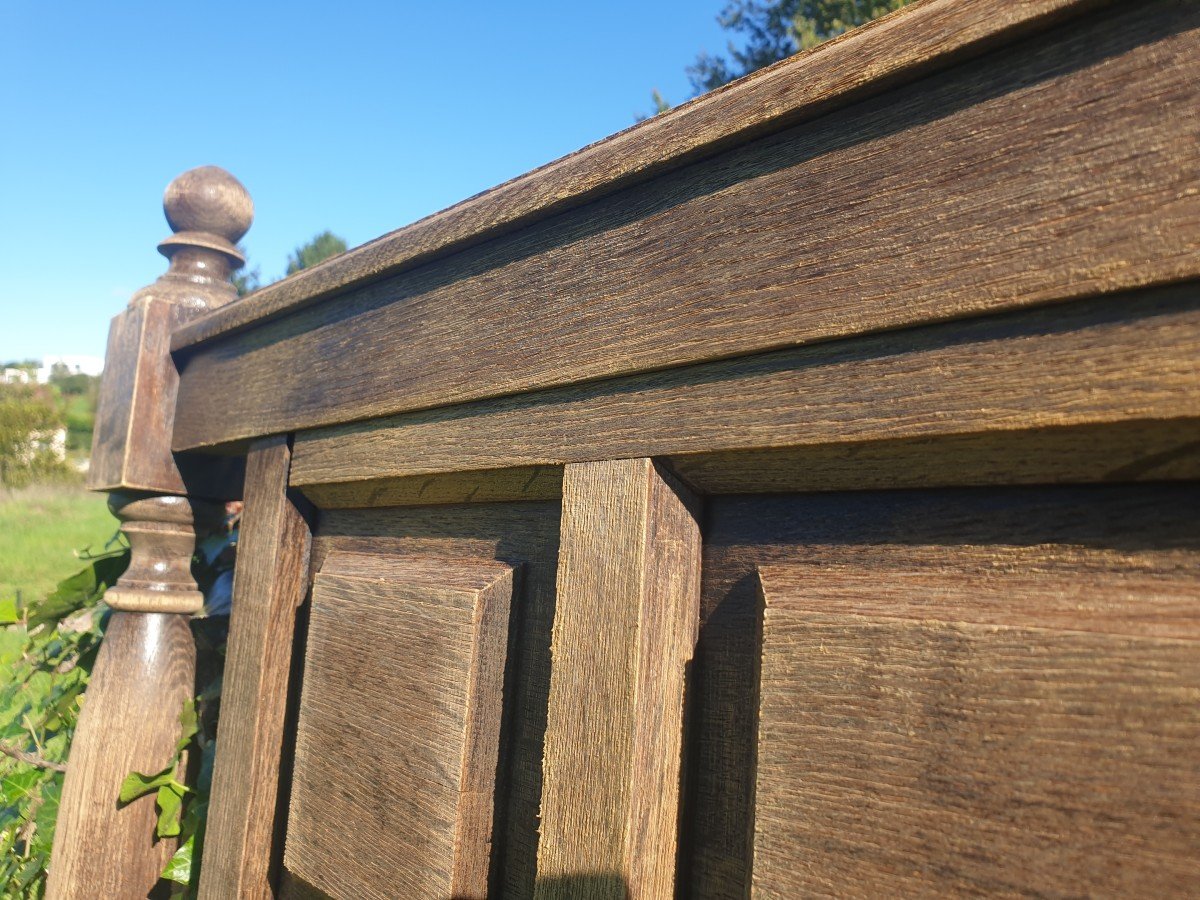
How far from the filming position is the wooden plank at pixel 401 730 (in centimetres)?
81

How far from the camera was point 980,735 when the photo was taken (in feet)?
1.63

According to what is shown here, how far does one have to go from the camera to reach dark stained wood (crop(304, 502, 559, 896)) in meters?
0.79

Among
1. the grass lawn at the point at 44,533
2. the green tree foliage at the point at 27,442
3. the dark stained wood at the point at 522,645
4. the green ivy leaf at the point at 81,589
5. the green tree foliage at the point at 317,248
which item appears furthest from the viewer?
the green tree foliage at the point at 317,248

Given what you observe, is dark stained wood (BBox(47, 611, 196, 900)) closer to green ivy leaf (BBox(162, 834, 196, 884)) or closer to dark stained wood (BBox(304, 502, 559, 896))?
green ivy leaf (BBox(162, 834, 196, 884))

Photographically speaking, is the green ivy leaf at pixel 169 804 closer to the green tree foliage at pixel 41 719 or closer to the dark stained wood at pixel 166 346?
the green tree foliage at pixel 41 719

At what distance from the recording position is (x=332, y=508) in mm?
1141

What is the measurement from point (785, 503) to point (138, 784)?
41.2 inches

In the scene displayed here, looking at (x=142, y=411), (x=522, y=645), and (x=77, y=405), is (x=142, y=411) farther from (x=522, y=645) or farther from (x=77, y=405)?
(x=77, y=405)

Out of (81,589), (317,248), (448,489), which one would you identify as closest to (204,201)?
(81,589)

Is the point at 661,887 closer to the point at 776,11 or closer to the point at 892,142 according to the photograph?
the point at 892,142

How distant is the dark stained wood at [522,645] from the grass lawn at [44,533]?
24.8 feet

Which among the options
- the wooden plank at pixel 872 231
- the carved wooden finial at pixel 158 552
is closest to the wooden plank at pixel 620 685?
the wooden plank at pixel 872 231

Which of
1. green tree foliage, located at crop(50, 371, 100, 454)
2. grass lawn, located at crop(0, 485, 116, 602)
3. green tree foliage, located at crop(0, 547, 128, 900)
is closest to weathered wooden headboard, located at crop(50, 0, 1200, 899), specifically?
green tree foliage, located at crop(0, 547, 128, 900)

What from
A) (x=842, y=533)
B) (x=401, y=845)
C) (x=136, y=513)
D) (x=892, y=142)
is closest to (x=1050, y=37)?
(x=892, y=142)
